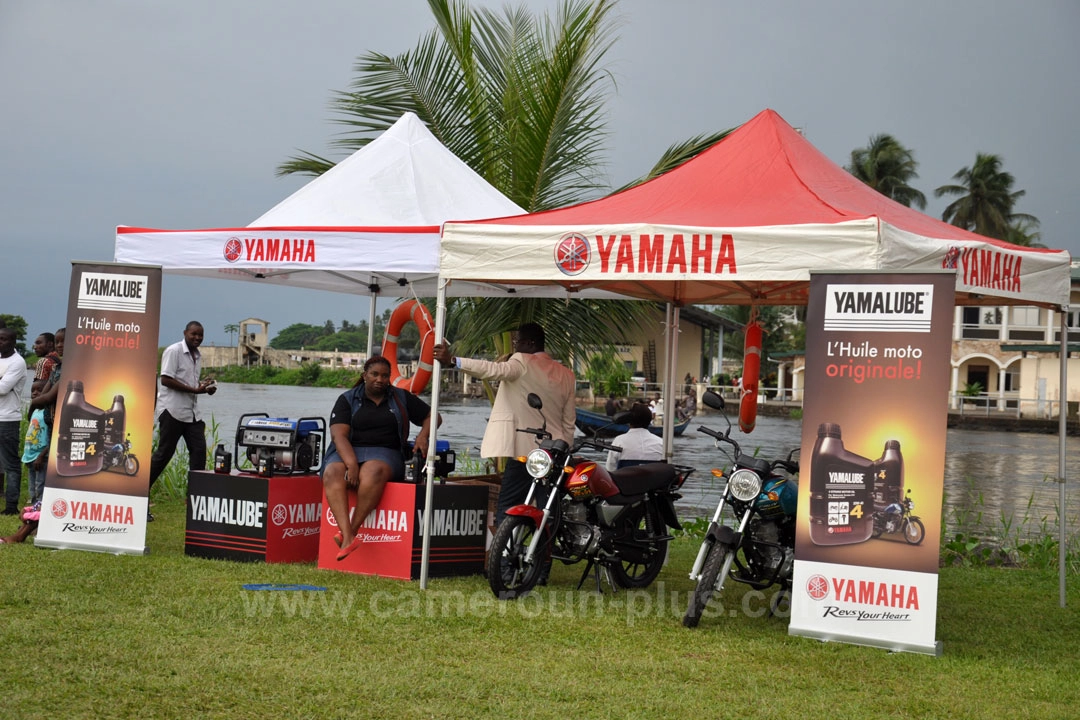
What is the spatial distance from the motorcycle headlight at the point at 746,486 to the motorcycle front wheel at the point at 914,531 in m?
0.88

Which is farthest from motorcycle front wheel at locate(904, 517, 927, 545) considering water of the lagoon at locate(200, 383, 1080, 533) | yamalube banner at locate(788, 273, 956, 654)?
water of the lagoon at locate(200, 383, 1080, 533)

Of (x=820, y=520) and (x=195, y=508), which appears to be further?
(x=195, y=508)

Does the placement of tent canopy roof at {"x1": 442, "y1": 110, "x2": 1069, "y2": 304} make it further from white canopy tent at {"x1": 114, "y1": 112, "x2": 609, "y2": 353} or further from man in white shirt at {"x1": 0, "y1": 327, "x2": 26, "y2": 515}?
man in white shirt at {"x1": 0, "y1": 327, "x2": 26, "y2": 515}

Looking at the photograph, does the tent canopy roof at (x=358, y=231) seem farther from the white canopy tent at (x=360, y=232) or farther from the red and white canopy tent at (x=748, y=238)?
the red and white canopy tent at (x=748, y=238)

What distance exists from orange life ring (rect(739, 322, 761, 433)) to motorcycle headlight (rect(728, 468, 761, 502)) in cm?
196

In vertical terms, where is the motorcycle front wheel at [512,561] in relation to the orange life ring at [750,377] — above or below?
below

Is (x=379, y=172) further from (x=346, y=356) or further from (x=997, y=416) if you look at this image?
(x=346, y=356)

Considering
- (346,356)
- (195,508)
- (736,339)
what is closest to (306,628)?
(195,508)

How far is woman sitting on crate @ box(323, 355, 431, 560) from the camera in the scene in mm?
7277

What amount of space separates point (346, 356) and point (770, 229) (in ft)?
202

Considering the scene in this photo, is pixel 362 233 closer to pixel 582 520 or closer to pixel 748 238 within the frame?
pixel 582 520

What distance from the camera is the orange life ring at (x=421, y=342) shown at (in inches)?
329

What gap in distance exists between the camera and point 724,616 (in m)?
6.65

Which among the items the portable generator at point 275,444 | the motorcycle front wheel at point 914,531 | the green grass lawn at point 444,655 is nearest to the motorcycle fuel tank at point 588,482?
the green grass lawn at point 444,655
